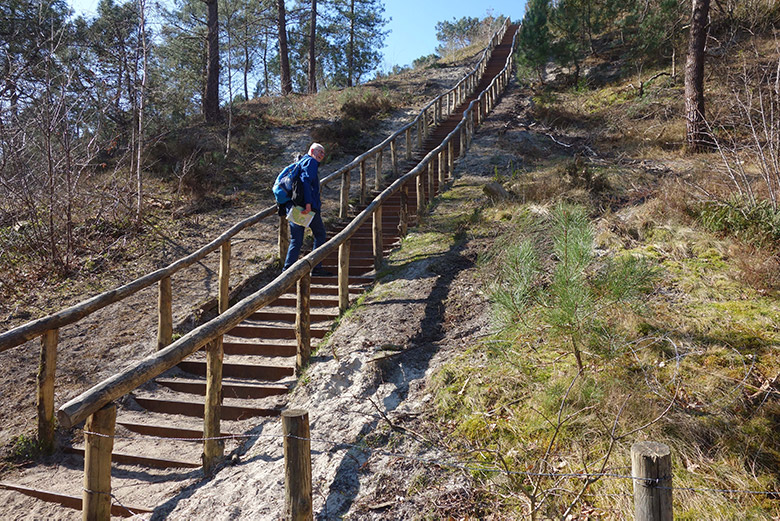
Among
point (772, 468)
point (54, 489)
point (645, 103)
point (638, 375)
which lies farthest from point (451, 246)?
point (645, 103)

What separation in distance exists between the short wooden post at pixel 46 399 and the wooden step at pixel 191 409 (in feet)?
2.54

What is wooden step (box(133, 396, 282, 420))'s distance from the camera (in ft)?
14.4

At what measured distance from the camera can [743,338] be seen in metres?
3.62

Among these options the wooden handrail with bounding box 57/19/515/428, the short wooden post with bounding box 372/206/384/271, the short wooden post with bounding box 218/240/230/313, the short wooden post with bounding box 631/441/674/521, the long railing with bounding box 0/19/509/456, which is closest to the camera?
the short wooden post with bounding box 631/441/674/521

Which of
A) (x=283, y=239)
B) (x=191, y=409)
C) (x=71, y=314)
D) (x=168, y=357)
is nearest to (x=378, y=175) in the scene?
(x=283, y=239)

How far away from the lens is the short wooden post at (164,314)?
17.8 ft

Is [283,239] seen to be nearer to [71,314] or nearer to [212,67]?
[71,314]

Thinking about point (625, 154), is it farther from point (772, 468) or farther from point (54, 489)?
point (54, 489)

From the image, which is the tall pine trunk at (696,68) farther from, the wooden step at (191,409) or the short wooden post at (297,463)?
the short wooden post at (297,463)

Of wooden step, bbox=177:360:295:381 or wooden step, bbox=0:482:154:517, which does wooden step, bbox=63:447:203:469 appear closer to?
wooden step, bbox=0:482:154:517

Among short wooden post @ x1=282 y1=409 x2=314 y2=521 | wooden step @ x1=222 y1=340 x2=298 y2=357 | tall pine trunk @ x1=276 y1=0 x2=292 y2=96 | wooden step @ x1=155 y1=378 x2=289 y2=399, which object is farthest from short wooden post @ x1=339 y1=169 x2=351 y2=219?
tall pine trunk @ x1=276 y1=0 x2=292 y2=96

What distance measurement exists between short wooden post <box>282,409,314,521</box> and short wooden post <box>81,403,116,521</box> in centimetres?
112

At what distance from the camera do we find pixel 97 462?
9.45ft

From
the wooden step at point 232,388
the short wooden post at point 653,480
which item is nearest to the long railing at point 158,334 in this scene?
the wooden step at point 232,388
